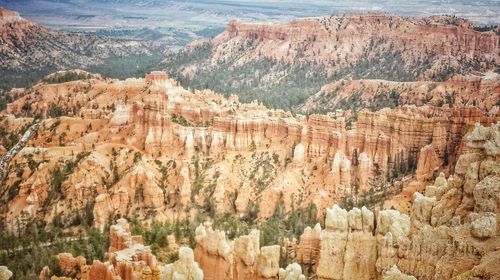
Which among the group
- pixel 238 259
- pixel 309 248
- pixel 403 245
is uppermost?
pixel 403 245

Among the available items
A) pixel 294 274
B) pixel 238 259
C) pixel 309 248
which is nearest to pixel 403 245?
pixel 294 274

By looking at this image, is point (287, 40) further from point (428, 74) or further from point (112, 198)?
point (112, 198)

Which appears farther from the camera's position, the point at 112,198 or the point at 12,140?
the point at 12,140

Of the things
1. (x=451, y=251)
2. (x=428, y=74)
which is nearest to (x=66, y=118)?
(x=451, y=251)

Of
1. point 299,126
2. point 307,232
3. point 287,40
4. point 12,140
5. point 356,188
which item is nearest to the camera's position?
point 307,232

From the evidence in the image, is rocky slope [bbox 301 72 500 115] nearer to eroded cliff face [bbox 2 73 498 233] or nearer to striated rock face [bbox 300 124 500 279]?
eroded cliff face [bbox 2 73 498 233]

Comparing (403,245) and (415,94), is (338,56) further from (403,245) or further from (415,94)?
(403,245)

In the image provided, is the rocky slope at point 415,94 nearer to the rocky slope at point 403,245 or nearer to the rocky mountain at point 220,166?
the rocky mountain at point 220,166
